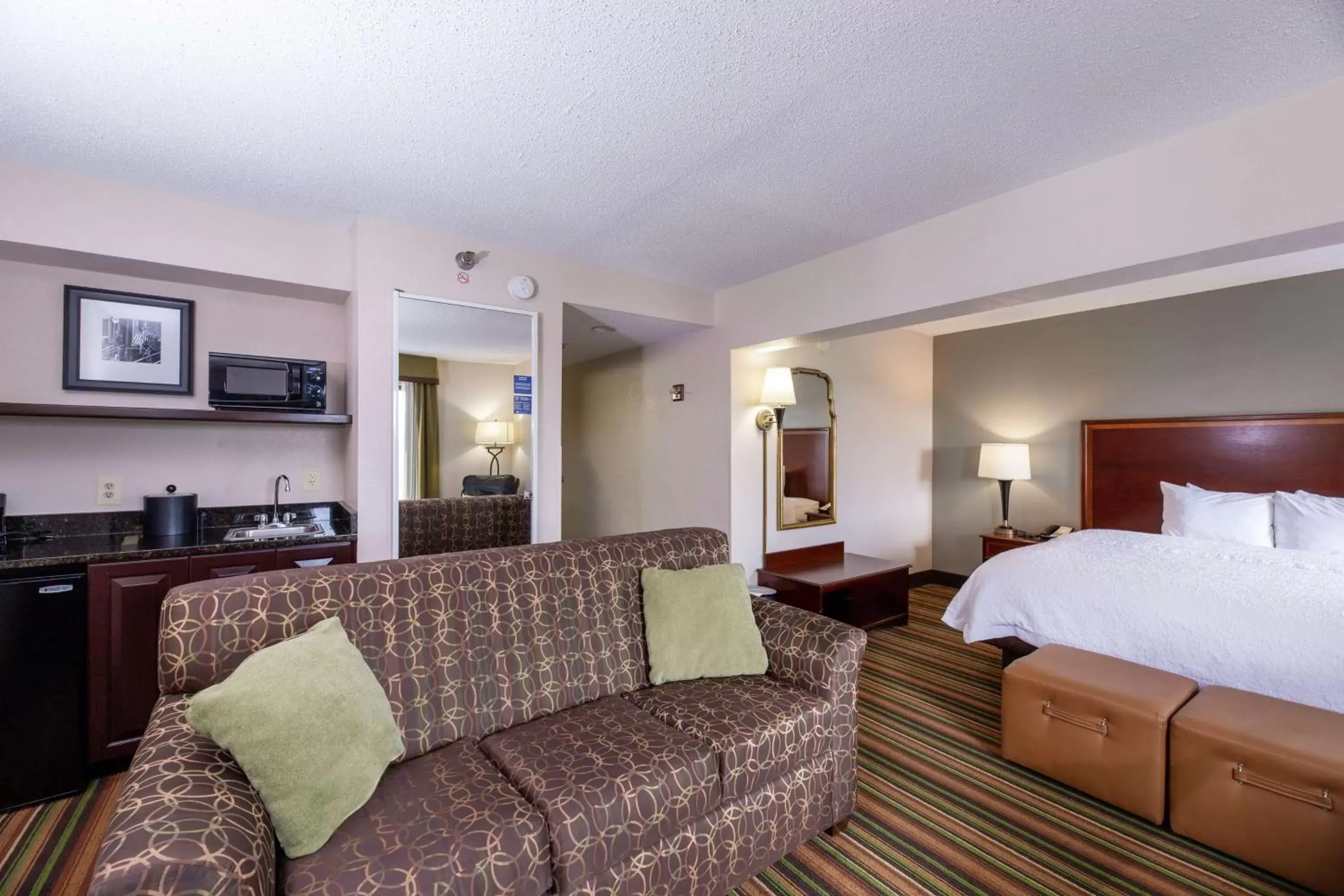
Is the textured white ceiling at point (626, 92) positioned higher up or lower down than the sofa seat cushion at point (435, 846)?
higher up

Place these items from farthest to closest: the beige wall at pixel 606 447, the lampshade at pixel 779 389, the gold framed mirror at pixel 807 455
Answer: the beige wall at pixel 606 447, the gold framed mirror at pixel 807 455, the lampshade at pixel 779 389

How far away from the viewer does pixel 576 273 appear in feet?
11.3

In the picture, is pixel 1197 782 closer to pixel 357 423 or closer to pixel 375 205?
→ pixel 357 423

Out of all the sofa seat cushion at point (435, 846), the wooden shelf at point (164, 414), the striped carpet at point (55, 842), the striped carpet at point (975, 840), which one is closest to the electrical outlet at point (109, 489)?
the wooden shelf at point (164, 414)

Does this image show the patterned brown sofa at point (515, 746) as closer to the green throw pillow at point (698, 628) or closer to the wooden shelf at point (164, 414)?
the green throw pillow at point (698, 628)

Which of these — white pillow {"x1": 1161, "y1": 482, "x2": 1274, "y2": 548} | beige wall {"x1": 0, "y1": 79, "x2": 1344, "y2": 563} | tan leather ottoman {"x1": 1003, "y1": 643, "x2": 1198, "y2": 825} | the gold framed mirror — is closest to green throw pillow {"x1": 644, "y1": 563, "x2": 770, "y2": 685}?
tan leather ottoman {"x1": 1003, "y1": 643, "x2": 1198, "y2": 825}

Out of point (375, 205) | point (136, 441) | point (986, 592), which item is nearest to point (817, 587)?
point (986, 592)

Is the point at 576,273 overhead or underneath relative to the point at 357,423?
overhead

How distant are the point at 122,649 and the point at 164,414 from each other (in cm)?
99

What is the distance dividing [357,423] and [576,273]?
1.49 m

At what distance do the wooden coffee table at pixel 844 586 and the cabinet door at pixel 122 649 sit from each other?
3.19m

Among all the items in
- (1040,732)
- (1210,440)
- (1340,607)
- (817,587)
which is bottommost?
(1040,732)

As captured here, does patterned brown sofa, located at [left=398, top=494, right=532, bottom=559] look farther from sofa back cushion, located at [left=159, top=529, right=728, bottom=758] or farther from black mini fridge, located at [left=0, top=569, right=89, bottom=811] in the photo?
black mini fridge, located at [left=0, top=569, right=89, bottom=811]

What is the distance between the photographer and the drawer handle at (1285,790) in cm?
164
